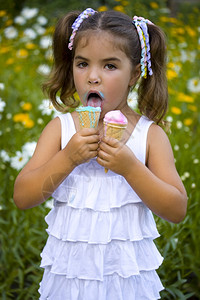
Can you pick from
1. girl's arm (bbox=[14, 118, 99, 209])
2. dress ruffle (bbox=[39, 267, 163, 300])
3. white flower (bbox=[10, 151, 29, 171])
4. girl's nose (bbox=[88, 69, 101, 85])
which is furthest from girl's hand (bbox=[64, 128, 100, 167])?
white flower (bbox=[10, 151, 29, 171])

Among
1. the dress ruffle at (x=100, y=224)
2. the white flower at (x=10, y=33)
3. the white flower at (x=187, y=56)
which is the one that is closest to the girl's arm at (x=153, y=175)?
the dress ruffle at (x=100, y=224)

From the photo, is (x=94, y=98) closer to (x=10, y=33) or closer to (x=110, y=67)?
(x=110, y=67)

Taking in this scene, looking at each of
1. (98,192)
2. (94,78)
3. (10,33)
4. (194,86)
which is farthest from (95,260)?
(10,33)

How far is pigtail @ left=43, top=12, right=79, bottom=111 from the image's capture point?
5.20ft

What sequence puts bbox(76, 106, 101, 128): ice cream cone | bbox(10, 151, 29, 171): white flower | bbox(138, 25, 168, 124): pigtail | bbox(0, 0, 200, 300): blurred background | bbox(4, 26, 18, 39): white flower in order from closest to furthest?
1. bbox(76, 106, 101, 128): ice cream cone
2. bbox(138, 25, 168, 124): pigtail
3. bbox(0, 0, 200, 300): blurred background
4. bbox(10, 151, 29, 171): white flower
5. bbox(4, 26, 18, 39): white flower

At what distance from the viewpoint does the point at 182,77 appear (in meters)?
3.92

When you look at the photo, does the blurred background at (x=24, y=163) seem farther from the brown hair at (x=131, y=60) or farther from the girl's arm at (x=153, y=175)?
the girl's arm at (x=153, y=175)

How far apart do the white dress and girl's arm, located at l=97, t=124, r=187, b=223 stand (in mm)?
67

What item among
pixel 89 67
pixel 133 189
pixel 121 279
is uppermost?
pixel 89 67

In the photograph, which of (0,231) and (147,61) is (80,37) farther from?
(0,231)

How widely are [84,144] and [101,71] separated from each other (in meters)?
0.22

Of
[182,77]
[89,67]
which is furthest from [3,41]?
[89,67]

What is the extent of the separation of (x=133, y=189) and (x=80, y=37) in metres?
0.48

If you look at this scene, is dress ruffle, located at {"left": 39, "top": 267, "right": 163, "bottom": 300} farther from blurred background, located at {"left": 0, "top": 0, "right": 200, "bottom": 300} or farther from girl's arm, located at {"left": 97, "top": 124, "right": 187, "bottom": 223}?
blurred background, located at {"left": 0, "top": 0, "right": 200, "bottom": 300}
